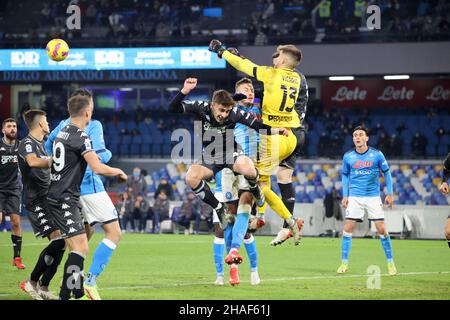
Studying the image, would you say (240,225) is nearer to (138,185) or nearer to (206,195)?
(206,195)

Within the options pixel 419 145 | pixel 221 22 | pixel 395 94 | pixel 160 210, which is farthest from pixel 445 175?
pixel 395 94

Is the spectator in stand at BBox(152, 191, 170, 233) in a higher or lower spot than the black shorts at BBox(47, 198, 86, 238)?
lower

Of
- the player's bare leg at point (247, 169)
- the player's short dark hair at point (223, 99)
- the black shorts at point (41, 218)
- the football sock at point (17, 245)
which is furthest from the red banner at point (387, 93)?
the black shorts at point (41, 218)

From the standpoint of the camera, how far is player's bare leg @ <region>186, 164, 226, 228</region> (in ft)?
40.4

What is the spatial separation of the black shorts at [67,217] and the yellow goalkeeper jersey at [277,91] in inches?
142

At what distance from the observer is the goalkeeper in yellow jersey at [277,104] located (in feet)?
39.7

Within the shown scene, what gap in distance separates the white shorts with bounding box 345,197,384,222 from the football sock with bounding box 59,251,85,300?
7608 mm

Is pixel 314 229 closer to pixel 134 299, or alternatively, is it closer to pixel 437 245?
pixel 437 245

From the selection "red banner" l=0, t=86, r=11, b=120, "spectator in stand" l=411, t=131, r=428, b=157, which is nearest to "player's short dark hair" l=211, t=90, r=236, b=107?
"spectator in stand" l=411, t=131, r=428, b=157

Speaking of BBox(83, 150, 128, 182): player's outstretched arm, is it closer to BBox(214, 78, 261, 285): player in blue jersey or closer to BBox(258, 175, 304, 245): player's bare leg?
BBox(214, 78, 261, 285): player in blue jersey

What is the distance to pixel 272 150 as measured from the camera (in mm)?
12516

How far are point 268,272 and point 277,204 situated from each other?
107 inches

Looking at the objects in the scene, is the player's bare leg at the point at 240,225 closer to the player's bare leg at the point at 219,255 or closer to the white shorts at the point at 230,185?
the white shorts at the point at 230,185
